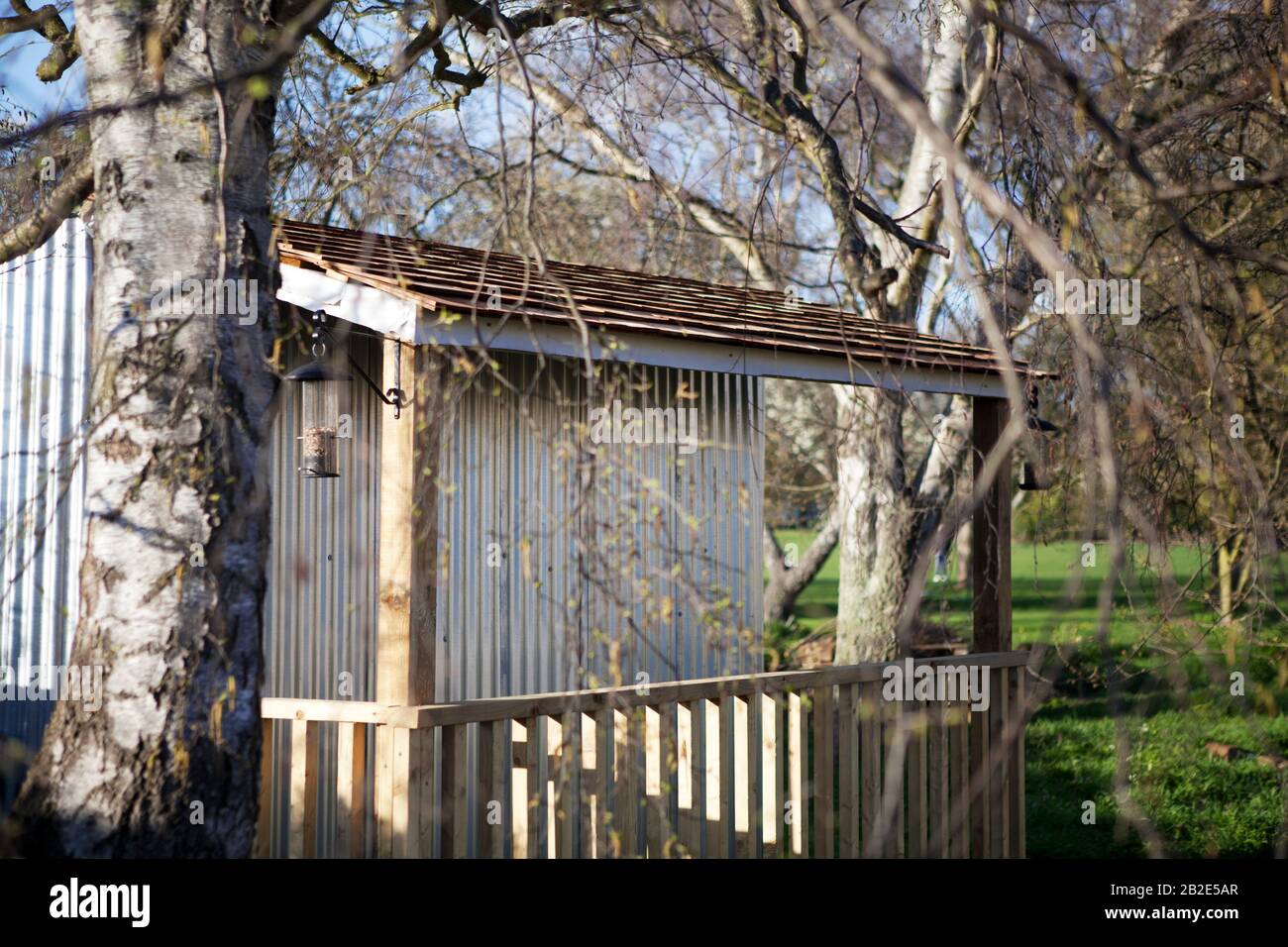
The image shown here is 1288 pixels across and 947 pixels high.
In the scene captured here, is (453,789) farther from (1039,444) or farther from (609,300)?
(1039,444)

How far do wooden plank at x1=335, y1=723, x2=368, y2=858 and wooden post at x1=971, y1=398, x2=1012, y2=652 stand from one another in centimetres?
376

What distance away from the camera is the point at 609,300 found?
22.2 ft

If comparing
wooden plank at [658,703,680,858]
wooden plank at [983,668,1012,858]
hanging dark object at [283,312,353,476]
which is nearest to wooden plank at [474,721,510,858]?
wooden plank at [658,703,680,858]

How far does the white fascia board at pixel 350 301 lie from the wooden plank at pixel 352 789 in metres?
1.68

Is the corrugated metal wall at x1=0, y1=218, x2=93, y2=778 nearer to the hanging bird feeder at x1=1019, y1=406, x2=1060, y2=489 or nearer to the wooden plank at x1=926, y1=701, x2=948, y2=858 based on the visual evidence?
the wooden plank at x1=926, y1=701, x2=948, y2=858

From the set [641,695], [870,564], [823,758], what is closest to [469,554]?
[641,695]

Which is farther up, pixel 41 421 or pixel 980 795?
pixel 41 421

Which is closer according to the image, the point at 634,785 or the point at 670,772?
the point at 670,772

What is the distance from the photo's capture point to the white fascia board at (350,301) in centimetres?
518

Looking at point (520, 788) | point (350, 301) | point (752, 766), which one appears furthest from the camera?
point (752, 766)

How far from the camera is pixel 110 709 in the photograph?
4.00 metres

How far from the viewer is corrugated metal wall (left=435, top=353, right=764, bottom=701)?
22.1ft

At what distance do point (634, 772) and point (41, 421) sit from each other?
3822 mm
